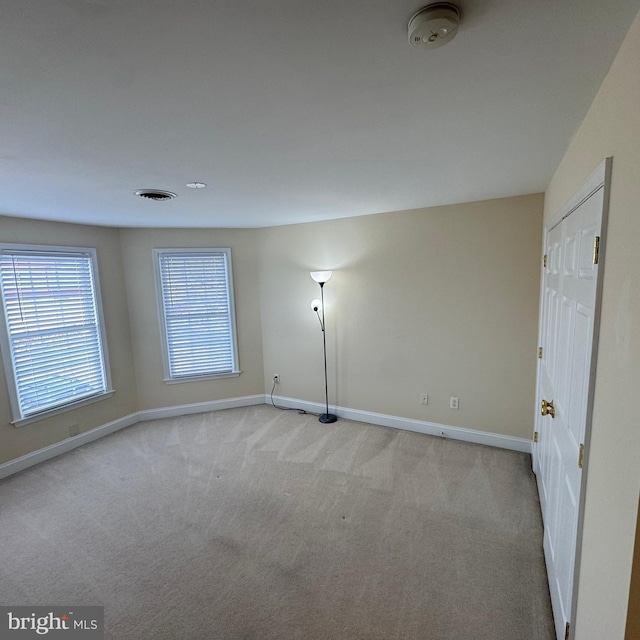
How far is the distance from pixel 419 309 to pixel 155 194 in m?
2.57

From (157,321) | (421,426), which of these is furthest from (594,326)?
(157,321)

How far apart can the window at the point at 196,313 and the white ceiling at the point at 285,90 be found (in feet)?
6.31

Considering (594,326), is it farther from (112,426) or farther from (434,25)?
(112,426)

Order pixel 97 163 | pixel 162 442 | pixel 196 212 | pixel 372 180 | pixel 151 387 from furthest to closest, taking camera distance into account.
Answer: pixel 151 387, pixel 162 442, pixel 196 212, pixel 372 180, pixel 97 163

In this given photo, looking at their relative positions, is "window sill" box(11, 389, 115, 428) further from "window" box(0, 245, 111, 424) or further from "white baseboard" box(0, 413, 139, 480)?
"white baseboard" box(0, 413, 139, 480)

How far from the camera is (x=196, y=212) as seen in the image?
10.5 feet

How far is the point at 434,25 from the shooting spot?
859mm

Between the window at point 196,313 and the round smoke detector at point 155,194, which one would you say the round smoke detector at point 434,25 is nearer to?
the round smoke detector at point 155,194

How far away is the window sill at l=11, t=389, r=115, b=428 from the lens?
3162mm

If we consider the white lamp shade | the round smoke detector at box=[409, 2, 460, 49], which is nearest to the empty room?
the round smoke detector at box=[409, 2, 460, 49]

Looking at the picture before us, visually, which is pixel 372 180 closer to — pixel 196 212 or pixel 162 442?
pixel 196 212

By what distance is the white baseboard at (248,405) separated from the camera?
3.17 meters

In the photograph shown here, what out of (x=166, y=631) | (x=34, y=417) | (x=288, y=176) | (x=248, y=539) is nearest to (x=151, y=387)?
(x=34, y=417)

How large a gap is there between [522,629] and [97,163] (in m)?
3.21
